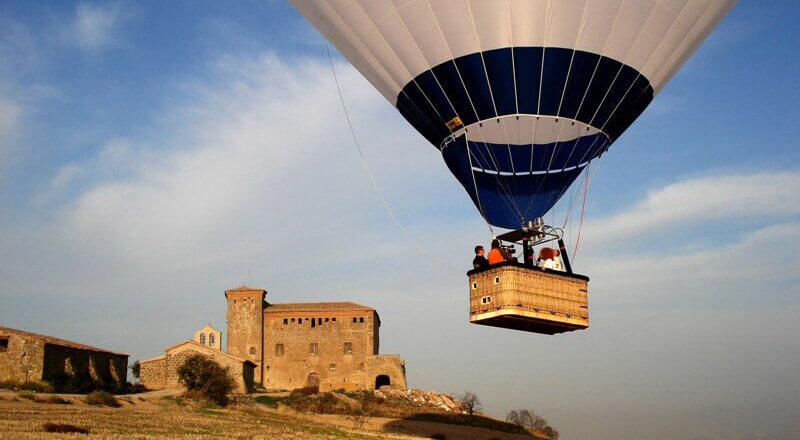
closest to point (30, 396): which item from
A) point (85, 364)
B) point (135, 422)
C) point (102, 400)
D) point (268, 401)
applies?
point (102, 400)

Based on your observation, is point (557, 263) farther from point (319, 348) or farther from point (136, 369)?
point (319, 348)

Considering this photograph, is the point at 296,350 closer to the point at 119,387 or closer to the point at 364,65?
the point at 119,387

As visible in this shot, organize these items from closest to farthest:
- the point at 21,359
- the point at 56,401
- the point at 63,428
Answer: the point at 63,428, the point at 56,401, the point at 21,359

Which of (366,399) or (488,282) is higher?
(488,282)

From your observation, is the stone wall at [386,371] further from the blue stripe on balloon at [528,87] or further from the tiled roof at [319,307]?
the blue stripe on balloon at [528,87]

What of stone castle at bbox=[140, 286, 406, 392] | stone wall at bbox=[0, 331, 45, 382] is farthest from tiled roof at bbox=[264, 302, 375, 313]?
stone wall at bbox=[0, 331, 45, 382]

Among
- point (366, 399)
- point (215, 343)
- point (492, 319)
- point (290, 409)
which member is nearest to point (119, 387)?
point (290, 409)

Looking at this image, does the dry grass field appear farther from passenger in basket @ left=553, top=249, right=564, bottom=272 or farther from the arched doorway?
the arched doorway
